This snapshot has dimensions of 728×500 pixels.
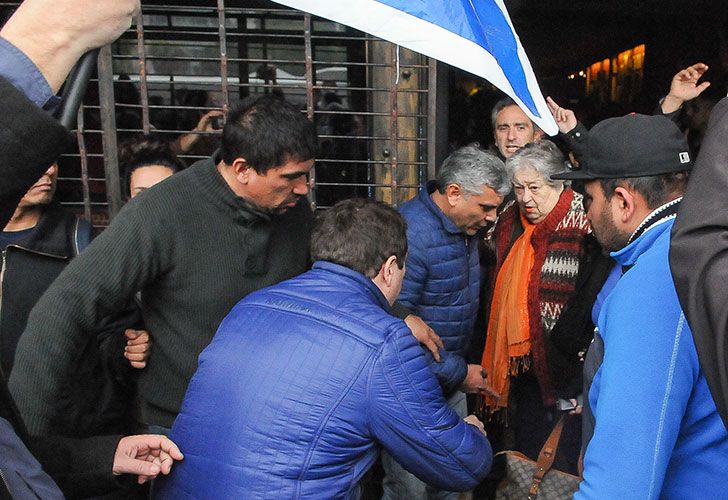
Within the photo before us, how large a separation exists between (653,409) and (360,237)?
3.12ft

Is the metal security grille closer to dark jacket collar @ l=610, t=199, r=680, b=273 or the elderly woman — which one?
the elderly woman

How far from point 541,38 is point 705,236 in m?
7.45

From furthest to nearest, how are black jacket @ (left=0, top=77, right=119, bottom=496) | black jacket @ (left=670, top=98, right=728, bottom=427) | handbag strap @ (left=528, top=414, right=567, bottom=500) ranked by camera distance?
handbag strap @ (left=528, top=414, right=567, bottom=500)
black jacket @ (left=670, top=98, right=728, bottom=427)
black jacket @ (left=0, top=77, right=119, bottom=496)

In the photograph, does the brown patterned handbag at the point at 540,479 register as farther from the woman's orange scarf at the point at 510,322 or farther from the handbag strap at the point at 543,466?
the woman's orange scarf at the point at 510,322

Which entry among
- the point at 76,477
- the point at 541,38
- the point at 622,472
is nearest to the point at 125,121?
the point at 76,477

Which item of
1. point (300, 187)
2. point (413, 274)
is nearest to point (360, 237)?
point (300, 187)

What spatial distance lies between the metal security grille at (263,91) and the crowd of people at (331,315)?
29 cm

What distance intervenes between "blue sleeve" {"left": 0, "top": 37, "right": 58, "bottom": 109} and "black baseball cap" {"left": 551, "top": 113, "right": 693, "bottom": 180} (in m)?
1.44

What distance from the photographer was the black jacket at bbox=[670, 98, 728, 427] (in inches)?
37.9

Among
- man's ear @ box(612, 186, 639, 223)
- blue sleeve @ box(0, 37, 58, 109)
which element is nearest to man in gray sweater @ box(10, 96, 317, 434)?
man's ear @ box(612, 186, 639, 223)

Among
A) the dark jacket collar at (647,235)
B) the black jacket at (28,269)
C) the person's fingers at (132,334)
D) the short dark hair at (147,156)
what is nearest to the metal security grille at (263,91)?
the short dark hair at (147,156)

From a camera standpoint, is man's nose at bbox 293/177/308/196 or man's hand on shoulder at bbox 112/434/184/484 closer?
man's hand on shoulder at bbox 112/434/184/484

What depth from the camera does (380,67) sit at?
342 centimetres

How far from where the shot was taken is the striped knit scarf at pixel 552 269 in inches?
121
